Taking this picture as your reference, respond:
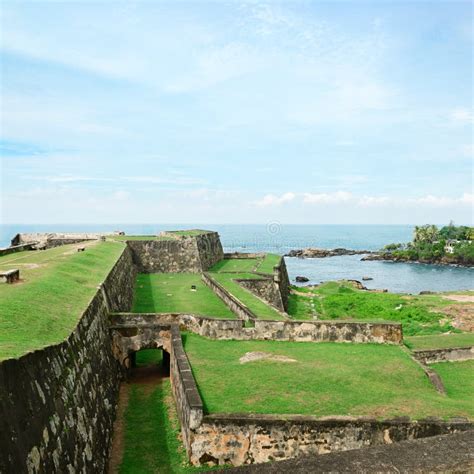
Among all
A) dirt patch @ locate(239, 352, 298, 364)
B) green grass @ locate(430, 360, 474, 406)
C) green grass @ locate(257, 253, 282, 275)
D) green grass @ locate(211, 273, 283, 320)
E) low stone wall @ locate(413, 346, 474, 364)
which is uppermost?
green grass @ locate(257, 253, 282, 275)

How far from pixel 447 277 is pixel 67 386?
245 feet

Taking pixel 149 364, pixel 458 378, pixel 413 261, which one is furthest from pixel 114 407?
pixel 413 261

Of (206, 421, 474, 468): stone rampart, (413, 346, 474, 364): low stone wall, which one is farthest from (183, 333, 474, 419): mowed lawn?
(206, 421, 474, 468): stone rampart

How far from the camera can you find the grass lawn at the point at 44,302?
27.3 feet

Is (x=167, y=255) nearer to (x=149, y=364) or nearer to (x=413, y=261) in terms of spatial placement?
(x=149, y=364)

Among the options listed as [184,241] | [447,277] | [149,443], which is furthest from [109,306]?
[447,277]

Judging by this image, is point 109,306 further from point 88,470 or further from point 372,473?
point 372,473

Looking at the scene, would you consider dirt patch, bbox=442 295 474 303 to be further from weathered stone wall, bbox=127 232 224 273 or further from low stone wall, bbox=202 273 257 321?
low stone wall, bbox=202 273 257 321

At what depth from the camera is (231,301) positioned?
833 inches

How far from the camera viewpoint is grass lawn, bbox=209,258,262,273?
37781mm

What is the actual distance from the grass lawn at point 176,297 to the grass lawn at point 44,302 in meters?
4.11

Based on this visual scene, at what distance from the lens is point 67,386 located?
827cm

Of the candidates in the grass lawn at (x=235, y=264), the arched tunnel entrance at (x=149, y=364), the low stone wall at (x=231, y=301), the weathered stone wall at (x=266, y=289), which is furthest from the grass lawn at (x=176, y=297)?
the grass lawn at (x=235, y=264)

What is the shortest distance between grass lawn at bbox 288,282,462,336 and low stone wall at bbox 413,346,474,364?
11.2 m
